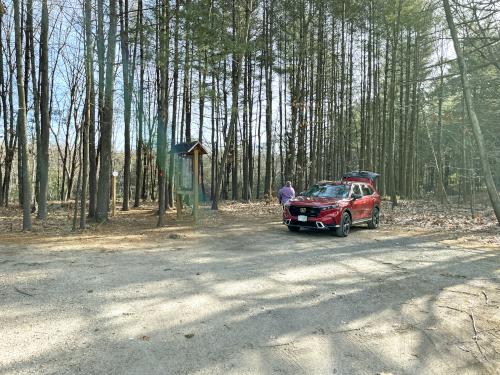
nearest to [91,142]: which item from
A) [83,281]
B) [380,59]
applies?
[83,281]

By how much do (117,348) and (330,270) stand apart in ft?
14.9

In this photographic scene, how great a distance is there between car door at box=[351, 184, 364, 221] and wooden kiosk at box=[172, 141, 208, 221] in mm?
5604

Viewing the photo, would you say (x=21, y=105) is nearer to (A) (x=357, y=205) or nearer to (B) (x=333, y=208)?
(B) (x=333, y=208)

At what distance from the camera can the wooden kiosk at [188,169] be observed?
47.9 feet

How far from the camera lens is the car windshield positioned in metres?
12.7

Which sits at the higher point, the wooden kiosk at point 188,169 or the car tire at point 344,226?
the wooden kiosk at point 188,169

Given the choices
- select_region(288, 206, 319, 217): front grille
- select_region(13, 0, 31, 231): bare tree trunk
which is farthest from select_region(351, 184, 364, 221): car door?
select_region(13, 0, 31, 231): bare tree trunk

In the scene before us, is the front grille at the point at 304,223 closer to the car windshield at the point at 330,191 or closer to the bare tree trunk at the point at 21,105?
the car windshield at the point at 330,191

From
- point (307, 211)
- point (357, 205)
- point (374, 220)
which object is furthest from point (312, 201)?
point (374, 220)

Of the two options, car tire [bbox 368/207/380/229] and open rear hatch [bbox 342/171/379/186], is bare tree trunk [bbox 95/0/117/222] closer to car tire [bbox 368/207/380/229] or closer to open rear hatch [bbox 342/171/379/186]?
car tire [bbox 368/207/380/229]

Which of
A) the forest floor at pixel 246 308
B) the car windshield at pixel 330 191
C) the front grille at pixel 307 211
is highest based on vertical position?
the car windshield at pixel 330 191

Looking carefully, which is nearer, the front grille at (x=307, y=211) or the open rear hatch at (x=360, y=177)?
the front grille at (x=307, y=211)

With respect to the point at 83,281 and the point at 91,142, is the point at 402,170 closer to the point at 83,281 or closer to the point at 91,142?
the point at 91,142

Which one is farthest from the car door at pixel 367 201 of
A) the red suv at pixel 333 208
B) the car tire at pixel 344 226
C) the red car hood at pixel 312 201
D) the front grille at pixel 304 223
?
the front grille at pixel 304 223
